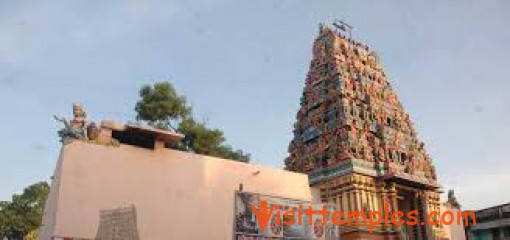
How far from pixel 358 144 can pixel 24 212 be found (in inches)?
1129

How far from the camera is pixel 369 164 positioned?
24812 millimetres

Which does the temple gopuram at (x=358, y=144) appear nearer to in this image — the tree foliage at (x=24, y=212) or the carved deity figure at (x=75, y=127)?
the carved deity figure at (x=75, y=127)

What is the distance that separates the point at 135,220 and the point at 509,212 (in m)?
26.5

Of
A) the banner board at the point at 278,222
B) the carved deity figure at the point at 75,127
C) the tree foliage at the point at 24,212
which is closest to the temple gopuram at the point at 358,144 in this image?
the banner board at the point at 278,222

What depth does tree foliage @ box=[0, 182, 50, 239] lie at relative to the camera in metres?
39.5

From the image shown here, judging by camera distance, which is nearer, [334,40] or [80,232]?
[80,232]

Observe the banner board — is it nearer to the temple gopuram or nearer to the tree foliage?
the temple gopuram

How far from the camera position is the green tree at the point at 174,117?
2878 centimetres

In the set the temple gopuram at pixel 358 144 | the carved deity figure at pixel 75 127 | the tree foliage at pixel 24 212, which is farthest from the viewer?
the tree foliage at pixel 24 212

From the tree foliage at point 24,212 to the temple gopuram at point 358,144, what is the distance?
22.6 meters

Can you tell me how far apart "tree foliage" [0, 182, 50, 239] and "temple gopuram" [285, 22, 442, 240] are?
22.6m

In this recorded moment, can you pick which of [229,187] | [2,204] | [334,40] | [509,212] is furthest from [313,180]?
[2,204]

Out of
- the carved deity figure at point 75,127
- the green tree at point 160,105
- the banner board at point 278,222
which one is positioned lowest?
the banner board at point 278,222

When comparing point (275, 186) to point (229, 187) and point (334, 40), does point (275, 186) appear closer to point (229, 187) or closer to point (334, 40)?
point (229, 187)
